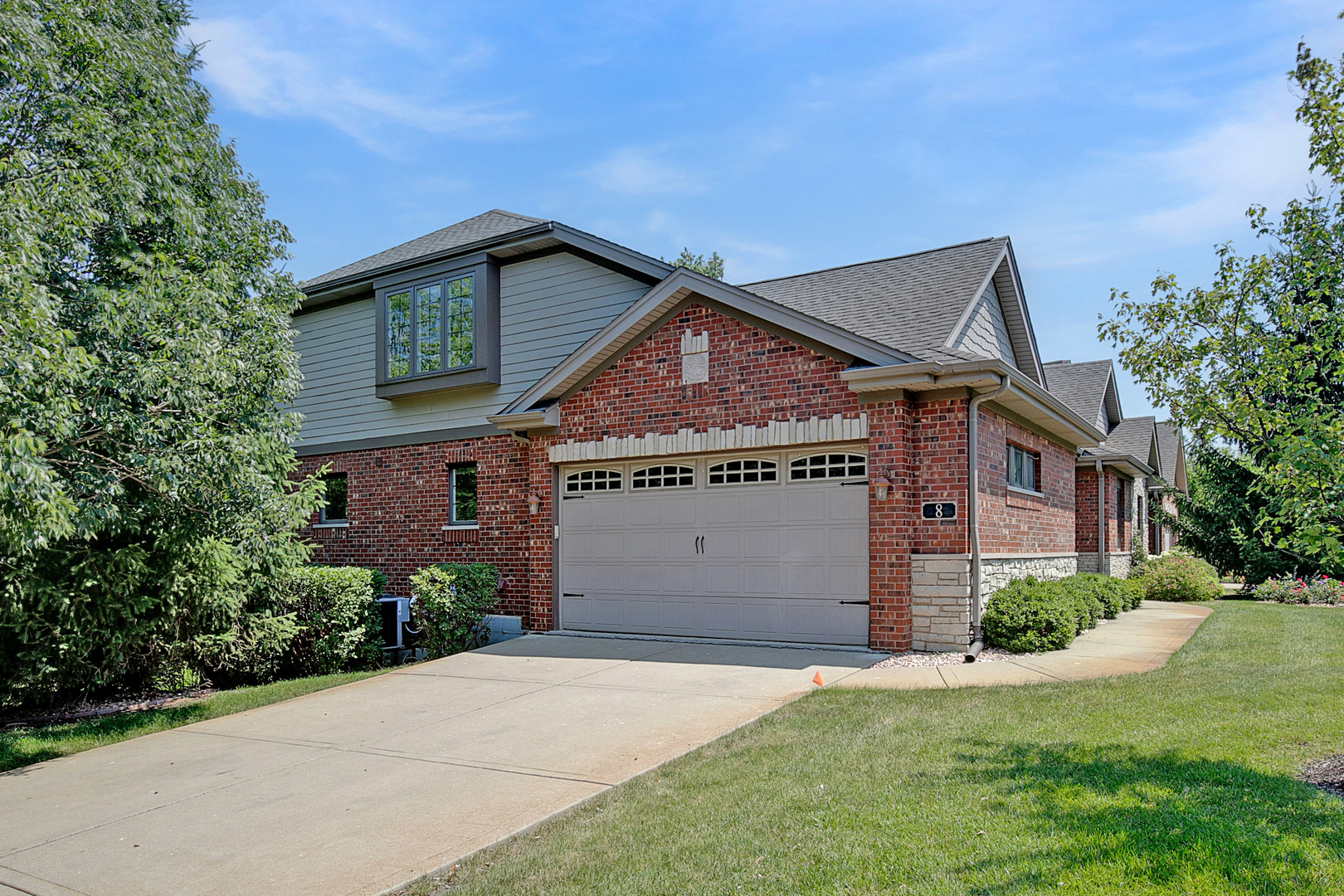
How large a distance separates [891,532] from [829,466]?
1.15m

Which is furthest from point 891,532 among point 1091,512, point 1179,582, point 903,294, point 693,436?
point 1179,582

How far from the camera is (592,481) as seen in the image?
43.2 feet

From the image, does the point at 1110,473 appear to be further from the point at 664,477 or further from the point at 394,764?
the point at 394,764

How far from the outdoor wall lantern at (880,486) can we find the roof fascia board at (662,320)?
135 cm

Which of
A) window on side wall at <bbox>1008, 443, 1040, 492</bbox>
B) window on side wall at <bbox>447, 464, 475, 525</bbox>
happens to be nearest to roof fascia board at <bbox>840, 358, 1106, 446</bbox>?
window on side wall at <bbox>1008, 443, 1040, 492</bbox>

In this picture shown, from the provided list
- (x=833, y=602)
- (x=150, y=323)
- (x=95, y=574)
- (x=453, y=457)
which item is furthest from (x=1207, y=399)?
(x=453, y=457)

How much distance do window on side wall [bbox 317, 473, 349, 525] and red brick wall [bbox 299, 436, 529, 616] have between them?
0.84ft

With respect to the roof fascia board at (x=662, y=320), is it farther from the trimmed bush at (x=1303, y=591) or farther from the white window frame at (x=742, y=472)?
the trimmed bush at (x=1303, y=591)

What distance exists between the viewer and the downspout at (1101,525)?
19844mm

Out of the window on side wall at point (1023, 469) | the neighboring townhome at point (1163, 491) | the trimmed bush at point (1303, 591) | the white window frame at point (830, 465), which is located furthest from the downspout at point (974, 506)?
the neighboring townhome at point (1163, 491)

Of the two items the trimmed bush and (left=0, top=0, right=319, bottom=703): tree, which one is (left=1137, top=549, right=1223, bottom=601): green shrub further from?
(left=0, top=0, right=319, bottom=703): tree

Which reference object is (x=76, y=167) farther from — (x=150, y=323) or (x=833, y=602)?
(x=833, y=602)

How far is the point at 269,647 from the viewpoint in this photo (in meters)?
11.7

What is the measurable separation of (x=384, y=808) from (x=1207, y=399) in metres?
6.38
